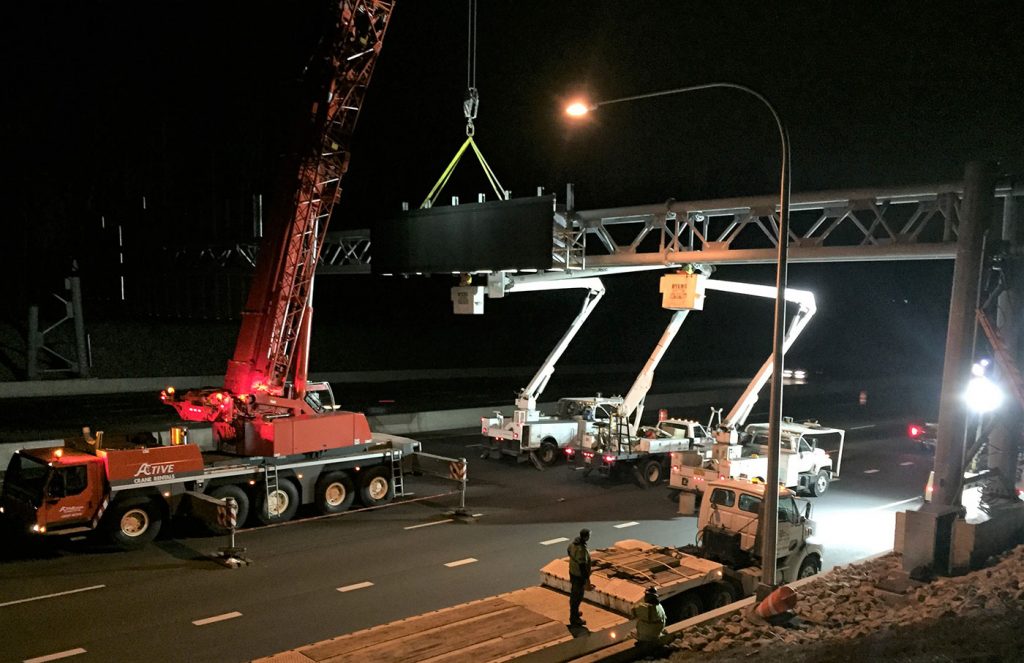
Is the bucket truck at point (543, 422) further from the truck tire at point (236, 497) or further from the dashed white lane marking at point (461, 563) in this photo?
the truck tire at point (236, 497)

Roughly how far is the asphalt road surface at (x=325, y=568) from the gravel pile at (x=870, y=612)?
3.41 meters

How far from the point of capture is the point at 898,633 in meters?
9.59

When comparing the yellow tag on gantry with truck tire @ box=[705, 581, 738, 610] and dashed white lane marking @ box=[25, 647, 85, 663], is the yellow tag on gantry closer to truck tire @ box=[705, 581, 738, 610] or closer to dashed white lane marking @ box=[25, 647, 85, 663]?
truck tire @ box=[705, 581, 738, 610]

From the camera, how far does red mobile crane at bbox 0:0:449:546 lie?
1630cm

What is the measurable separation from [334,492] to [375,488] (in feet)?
3.83

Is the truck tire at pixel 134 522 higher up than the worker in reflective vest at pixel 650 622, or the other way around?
the worker in reflective vest at pixel 650 622

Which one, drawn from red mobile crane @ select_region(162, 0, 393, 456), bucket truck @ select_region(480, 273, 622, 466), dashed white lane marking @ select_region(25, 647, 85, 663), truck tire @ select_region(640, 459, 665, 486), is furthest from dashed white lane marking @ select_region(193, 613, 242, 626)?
truck tire @ select_region(640, 459, 665, 486)

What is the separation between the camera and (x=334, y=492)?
18953 mm

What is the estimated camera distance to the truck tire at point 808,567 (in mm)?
13750

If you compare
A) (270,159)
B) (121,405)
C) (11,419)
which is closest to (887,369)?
(270,159)

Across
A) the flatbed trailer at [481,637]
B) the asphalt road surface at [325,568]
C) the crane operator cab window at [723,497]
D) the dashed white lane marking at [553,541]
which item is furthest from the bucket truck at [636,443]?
the flatbed trailer at [481,637]

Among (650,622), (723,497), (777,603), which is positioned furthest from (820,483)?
(650,622)

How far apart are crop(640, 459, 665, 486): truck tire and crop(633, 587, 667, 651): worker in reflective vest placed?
12948 millimetres

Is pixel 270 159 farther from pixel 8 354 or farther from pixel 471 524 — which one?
pixel 471 524
